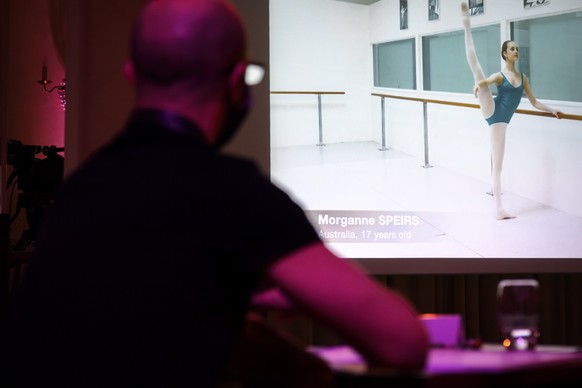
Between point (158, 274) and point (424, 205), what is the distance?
3.15 metres

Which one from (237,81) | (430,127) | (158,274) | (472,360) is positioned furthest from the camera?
(430,127)

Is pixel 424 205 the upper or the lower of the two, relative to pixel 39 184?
lower

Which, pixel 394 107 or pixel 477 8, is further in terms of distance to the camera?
pixel 394 107

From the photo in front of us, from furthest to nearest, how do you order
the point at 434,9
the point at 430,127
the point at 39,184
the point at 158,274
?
the point at 39,184 → the point at 430,127 → the point at 434,9 → the point at 158,274

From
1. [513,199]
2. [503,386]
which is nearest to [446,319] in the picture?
[503,386]

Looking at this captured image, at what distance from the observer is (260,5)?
12.4ft

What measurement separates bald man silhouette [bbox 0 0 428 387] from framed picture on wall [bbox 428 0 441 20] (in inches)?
128

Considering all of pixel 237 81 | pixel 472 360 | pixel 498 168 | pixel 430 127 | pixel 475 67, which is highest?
pixel 475 67

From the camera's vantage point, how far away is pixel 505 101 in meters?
3.83

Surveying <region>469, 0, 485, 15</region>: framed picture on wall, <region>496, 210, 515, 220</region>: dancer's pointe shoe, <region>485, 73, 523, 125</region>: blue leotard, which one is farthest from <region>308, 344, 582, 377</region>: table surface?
<region>469, 0, 485, 15</region>: framed picture on wall

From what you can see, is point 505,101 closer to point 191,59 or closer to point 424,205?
point 424,205

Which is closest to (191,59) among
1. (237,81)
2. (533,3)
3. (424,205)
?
(237,81)

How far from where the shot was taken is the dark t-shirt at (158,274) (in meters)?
0.76

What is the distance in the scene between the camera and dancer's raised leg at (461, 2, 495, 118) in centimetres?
381
